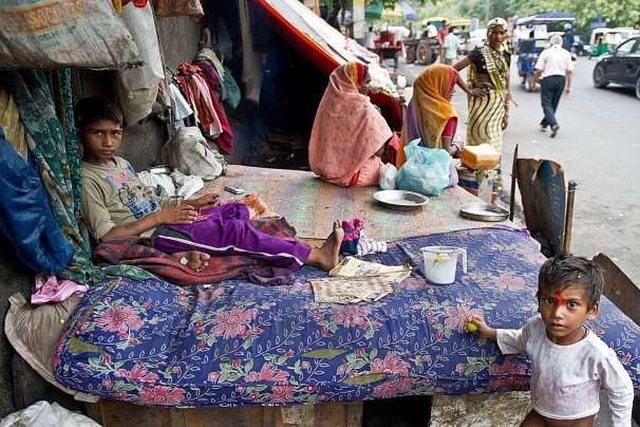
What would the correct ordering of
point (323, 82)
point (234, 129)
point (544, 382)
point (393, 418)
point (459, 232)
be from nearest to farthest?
point (544, 382) < point (393, 418) < point (459, 232) < point (234, 129) < point (323, 82)

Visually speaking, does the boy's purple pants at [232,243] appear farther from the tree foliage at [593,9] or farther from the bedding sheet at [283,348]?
the tree foliage at [593,9]

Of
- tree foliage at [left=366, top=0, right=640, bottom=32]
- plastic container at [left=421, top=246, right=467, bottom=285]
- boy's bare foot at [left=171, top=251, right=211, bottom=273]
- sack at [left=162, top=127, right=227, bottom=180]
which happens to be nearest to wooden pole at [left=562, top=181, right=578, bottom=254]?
plastic container at [left=421, top=246, right=467, bottom=285]

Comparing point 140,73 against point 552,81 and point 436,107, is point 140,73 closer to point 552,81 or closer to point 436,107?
point 436,107

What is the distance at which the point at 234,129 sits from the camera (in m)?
7.27


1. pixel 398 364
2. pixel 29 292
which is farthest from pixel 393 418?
pixel 29 292

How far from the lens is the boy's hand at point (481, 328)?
230cm

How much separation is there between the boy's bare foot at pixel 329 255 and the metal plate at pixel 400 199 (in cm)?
96

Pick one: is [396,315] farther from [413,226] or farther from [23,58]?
[23,58]

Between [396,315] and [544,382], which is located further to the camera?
[396,315]

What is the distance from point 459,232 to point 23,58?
2419 millimetres

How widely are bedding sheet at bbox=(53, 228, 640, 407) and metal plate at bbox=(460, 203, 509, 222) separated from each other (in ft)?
3.49

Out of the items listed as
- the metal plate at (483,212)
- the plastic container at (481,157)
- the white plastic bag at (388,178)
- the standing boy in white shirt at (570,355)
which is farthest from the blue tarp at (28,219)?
the plastic container at (481,157)

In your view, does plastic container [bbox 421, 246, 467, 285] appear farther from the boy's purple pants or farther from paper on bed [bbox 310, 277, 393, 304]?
the boy's purple pants

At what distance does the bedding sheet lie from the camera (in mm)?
2215
